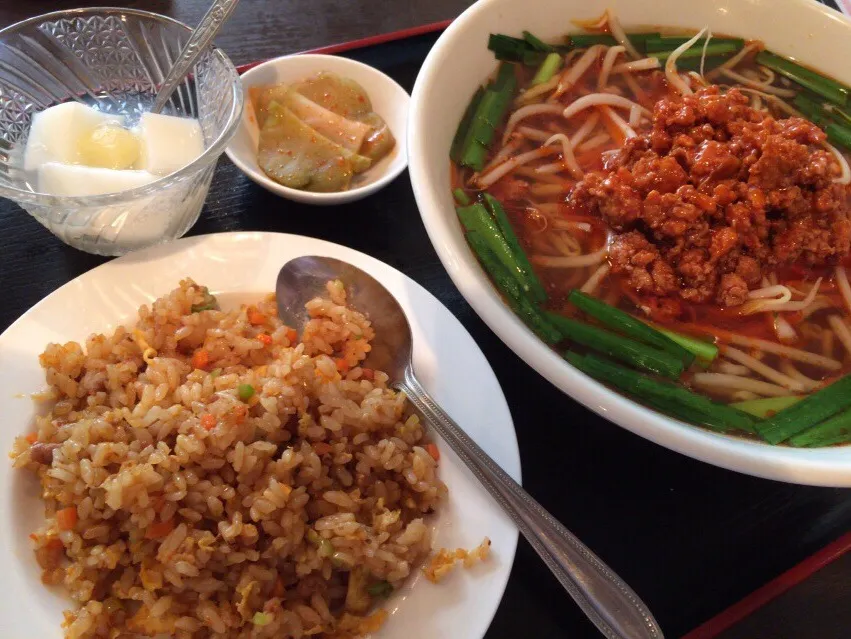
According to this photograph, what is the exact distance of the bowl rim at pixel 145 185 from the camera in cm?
164

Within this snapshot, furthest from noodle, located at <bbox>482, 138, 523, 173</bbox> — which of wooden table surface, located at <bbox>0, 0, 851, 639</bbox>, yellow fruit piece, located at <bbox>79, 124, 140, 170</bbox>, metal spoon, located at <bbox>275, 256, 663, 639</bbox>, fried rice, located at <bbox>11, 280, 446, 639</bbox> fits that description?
yellow fruit piece, located at <bbox>79, 124, 140, 170</bbox>

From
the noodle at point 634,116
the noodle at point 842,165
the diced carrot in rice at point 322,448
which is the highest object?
the noodle at point 842,165

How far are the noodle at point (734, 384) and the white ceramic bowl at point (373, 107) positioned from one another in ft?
3.84

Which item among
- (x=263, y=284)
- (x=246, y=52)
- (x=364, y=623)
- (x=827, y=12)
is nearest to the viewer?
(x=364, y=623)

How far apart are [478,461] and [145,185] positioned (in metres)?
1.18

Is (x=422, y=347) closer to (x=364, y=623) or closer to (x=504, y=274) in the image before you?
(x=504, y=274)

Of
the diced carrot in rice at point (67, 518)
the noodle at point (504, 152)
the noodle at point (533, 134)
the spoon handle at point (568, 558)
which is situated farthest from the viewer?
the noodle at point (533, 134)

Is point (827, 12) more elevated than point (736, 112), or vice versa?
point (827, 12)

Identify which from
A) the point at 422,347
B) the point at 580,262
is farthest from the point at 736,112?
the point at 422,347

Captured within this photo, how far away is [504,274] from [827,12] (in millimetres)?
1602

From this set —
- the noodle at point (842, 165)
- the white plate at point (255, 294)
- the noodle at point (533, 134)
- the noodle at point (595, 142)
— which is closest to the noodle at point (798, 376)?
the noodle at point (842, 165)

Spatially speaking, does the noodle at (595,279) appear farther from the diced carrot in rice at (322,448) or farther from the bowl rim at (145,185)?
the bowl rim at (145,185)

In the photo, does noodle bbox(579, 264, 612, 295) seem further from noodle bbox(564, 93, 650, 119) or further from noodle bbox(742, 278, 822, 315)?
noodle bbox(564, 93, 650, 119)

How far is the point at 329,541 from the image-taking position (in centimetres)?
137
